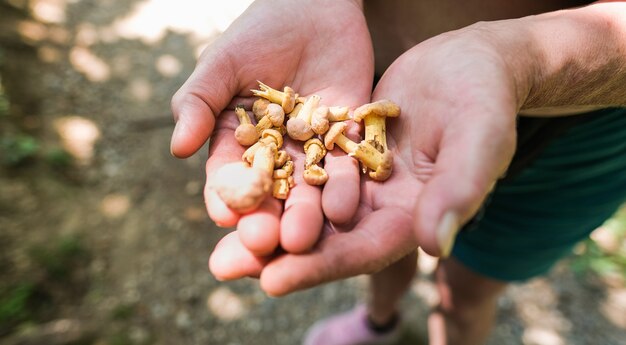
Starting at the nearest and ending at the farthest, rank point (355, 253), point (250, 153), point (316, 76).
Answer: point (355, 253) < point (250, 153) < point (316, 76)

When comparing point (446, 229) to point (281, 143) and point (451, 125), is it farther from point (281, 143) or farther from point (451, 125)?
point (281, 143)

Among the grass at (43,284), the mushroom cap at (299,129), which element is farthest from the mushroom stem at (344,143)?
the grass at (43,284)

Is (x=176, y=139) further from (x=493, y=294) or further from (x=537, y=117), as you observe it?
(x=493, y=294)

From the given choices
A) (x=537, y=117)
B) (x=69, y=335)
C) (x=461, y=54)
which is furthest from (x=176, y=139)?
(x=69, y=335)

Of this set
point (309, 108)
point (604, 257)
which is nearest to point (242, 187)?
point (309, 108)

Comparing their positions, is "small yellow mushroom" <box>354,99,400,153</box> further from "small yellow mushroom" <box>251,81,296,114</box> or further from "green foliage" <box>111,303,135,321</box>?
"green foliage" <box>111,303,135,321</box>

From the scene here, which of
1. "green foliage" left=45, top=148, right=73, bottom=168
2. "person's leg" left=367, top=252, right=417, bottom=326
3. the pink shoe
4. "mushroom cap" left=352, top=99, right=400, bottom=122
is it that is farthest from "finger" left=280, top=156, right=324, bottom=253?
"green foliage" left=45, top=148, right=73, bottom=168
